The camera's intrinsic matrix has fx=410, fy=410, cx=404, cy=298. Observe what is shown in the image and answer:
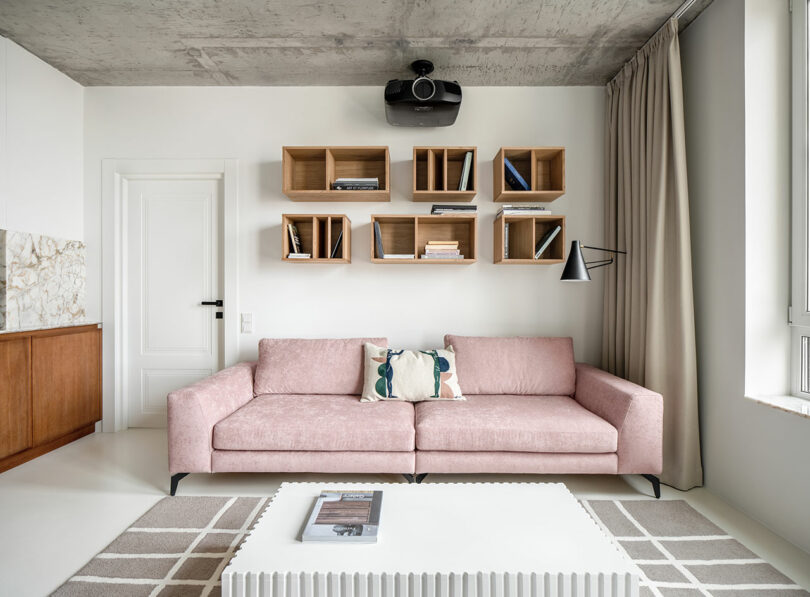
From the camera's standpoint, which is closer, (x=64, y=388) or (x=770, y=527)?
(x=770, y=527)

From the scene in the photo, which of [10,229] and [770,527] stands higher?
[10,229]

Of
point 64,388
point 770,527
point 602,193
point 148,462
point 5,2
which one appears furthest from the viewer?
point 602,193

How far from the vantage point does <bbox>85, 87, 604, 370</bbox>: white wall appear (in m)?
3.05

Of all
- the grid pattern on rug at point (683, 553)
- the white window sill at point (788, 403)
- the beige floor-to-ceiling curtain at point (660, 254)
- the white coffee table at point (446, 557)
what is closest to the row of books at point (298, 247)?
the white coffee table at point (446, 557)

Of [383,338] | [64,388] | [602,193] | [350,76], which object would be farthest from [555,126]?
[64,388]

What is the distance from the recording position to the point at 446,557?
1136 millimetres

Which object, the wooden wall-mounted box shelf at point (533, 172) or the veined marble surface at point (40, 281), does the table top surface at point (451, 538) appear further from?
the veined marble surface at point (40, 281)

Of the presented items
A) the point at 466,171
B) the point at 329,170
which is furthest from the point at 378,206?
the point at 466,171

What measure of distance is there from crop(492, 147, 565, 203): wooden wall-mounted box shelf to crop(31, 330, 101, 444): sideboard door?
10.3ft

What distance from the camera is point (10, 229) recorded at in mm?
2564

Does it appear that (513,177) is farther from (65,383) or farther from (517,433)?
(65,383)

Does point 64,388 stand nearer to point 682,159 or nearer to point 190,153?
point 190,153

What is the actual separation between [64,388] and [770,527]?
4.09 metres

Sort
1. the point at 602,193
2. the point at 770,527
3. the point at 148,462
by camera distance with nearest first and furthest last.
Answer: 1. the point at 770,527
2. the point at 148,462
3. the point at 602,193
